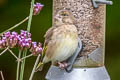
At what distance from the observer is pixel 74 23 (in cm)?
287

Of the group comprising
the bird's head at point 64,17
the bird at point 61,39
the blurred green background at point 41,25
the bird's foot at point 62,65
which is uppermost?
the bird's head at point 64,17

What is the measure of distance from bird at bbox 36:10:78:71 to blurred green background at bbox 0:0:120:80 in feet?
5.04

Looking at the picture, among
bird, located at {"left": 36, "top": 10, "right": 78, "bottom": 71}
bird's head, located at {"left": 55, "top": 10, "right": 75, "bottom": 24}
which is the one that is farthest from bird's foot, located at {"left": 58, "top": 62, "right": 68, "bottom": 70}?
bird's head, located at {"left": 55, "top": 10, "right": 75, "bottom": 24}

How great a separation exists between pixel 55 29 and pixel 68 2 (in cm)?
19

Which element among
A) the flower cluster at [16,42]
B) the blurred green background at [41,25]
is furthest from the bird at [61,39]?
the blurred green background at [41,25]

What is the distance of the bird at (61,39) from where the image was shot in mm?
2768

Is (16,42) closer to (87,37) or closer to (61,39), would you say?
(61,39)

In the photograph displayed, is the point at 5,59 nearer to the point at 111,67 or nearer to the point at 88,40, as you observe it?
the point at 111,67

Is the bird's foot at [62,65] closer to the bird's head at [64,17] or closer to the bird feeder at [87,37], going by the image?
the bird feeder at [87,37]

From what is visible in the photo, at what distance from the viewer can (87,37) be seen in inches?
116

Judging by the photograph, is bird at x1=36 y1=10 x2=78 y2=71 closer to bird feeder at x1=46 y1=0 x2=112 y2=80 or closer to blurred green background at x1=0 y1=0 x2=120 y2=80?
bird feeder at x1=46 y1=0 x2=112 y2=80

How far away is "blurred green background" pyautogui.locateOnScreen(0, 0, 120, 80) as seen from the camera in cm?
443

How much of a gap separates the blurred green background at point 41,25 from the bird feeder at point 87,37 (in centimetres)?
141

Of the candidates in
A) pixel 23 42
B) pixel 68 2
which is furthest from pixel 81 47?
pixel 23 42
